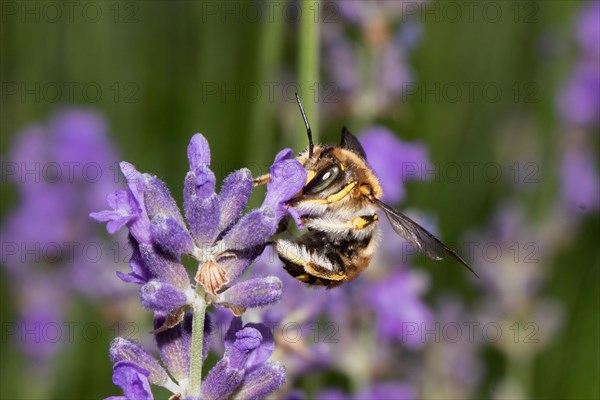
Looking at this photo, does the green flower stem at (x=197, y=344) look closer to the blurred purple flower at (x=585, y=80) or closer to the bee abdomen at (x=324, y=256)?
the bee abdomen at (x=324, y=256)

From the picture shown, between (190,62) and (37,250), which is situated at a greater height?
(190,62)

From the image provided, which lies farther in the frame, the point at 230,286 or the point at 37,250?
the point at 37,250

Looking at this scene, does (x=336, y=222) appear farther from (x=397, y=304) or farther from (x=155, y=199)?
(x=397, y=304)

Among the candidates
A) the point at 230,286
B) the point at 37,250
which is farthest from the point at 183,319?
the point at 37,250

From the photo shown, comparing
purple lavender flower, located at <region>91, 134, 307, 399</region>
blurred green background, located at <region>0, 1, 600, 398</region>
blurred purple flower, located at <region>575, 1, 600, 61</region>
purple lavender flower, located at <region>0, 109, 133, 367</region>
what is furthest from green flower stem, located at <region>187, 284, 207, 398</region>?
blurred purple flower, located at <region>575, 1, 600, 61</region>

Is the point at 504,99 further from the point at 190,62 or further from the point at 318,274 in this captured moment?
the point at 318,274

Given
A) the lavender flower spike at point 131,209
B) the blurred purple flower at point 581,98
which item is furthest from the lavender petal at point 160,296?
the blurred purple flower at point 581,98

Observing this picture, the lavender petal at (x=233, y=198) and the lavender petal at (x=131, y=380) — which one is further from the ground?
the lavender petal at (x=233, y=198)
